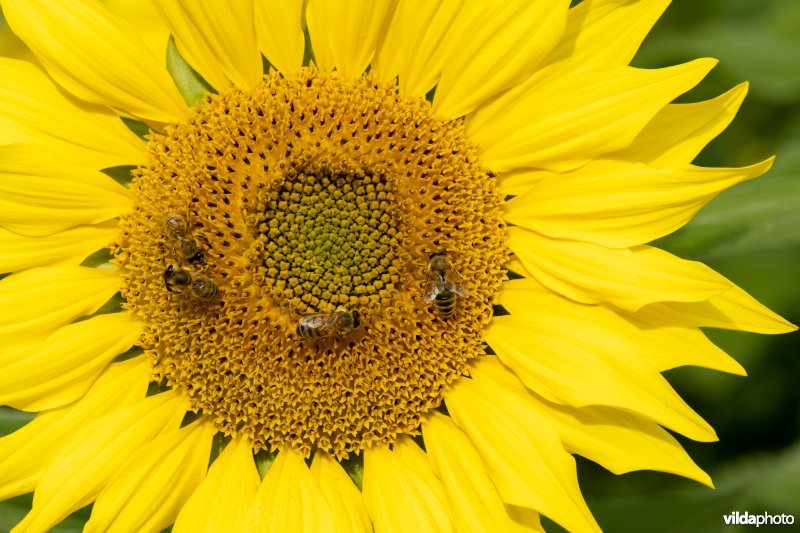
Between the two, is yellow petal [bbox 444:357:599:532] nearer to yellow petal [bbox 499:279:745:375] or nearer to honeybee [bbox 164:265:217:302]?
yellow petal [bbox 499:279:745:375]

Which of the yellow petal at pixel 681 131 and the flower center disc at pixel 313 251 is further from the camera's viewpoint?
Result: the flower center disc at pixel 313 251

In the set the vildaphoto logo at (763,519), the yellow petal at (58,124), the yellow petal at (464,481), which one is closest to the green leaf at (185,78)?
the yellow petal at (58,124)

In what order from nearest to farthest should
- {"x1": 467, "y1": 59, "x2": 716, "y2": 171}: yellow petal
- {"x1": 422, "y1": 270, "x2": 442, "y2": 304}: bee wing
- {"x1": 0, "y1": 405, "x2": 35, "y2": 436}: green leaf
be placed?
{"x1": 467, "y1": 59, "x2": 716, "y2": 171}: yellow petal
{"x1": 422, "y1": 270, "x2": 442, "y2": 304}: bee wing
{"x1": 0, "y1": 405, "x2": 35, "y2": 436}: green leaf

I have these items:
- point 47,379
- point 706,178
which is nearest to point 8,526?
point 47,379

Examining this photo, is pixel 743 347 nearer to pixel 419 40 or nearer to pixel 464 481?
pixel 464 481

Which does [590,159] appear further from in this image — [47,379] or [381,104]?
[47,379]

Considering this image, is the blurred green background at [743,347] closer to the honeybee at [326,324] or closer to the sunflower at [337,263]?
the sunflower at [337,263]

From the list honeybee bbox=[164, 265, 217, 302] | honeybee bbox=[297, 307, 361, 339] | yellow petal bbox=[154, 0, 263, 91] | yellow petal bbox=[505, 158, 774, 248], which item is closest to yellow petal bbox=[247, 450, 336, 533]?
honeybee bbox=[297, 307, 361, 339]
